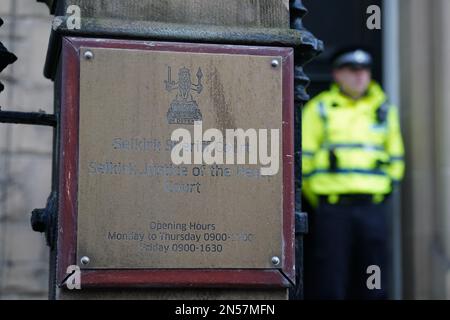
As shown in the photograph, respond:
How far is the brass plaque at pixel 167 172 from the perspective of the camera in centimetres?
293

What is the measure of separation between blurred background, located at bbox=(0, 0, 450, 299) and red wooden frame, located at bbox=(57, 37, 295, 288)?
287 cm

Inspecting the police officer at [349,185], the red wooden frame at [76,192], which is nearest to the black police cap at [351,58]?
the police officer at [349,185]

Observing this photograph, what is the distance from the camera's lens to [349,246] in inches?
244

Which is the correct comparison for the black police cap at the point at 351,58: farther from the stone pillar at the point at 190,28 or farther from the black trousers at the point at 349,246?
the stone pillar at the point at 190,28

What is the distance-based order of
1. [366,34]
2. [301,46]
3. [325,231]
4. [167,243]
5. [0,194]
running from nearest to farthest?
1. [167,243]
2. [301,46]
3. [0,194]
4. [325,231]
5. [366,34]

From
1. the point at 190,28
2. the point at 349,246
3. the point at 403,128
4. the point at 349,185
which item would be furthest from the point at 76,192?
the point at 403,128

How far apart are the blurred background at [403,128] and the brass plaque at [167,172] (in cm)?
289

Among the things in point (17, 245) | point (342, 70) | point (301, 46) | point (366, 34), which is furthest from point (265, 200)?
point (366, 34)

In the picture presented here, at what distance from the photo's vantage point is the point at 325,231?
6.20 metres


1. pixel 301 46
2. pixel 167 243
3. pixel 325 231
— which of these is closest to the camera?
pixel 167 243

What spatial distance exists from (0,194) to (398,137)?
247cm

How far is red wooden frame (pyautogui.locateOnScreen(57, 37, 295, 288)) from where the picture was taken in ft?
9.53

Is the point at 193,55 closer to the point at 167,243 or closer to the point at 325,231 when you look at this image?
the point at 167,243

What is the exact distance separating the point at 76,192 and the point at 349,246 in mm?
3533
